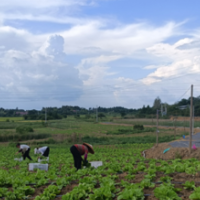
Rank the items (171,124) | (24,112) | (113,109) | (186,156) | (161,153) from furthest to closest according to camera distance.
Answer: (113,109) → (24,112) → (171,124) → (161,153) → (186,156)

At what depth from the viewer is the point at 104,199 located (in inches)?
226

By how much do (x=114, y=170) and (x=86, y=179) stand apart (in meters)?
2.32

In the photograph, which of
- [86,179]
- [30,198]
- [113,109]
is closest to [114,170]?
[86,179]

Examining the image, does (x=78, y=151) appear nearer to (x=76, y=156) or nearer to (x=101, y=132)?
(x=76, y=156)

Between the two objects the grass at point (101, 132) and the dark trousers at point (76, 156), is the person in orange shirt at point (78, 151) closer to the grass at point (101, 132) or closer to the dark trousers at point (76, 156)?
the dark trousers at point (76, 156)

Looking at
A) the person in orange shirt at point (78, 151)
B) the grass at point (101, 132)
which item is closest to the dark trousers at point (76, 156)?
the person in orange shirt at point (78, 151)

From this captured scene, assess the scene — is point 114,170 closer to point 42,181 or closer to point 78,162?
point 78,162

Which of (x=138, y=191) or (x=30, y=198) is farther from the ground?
(x=138, y=191)

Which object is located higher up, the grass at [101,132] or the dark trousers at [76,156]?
the dark trousers at [76,156]

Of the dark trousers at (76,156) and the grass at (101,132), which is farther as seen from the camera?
the grass at (101,132)

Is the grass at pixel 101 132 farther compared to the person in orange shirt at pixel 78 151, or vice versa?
the grass at pixel 101 132

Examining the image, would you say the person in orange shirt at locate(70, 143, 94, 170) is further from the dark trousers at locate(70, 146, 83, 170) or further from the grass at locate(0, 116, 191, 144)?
the grass at locate(0, 116, 191, 144)

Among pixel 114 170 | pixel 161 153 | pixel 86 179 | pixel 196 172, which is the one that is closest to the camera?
pixel 86 179

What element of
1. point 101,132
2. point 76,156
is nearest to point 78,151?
point 76,156
